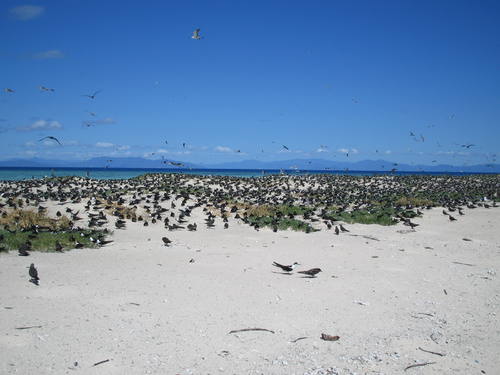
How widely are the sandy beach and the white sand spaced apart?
Answer: 0.02 m

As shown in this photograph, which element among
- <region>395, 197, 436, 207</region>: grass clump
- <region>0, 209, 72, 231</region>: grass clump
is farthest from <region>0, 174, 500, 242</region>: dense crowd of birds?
<region>0, 209, 72, 231</region>: grass clump

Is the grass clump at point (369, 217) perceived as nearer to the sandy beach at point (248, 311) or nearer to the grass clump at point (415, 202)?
the grass clump at point (415, 202)

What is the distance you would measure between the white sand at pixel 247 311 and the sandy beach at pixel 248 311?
0.08 feet

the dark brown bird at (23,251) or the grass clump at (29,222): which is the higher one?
the grass clump at (29,222)

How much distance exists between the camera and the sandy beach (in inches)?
199

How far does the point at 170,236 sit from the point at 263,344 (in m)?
9.11

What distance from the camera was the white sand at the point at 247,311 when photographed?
5.07m

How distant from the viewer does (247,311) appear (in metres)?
6.77

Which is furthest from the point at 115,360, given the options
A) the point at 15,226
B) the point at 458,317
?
the point at 15,226

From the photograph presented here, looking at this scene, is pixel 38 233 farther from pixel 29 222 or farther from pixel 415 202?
pixel 415 202

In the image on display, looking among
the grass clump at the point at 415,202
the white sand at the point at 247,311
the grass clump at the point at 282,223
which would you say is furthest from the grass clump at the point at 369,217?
the white sand at the point at 247,311

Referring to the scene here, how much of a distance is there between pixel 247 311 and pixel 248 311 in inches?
0.7

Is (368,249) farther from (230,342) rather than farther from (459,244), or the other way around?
(230,342)

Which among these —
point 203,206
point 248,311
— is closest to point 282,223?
point 203,206
